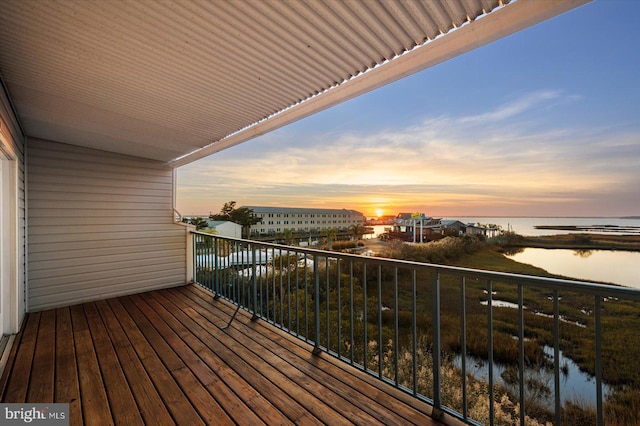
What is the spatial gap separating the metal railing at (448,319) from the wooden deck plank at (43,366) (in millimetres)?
1772

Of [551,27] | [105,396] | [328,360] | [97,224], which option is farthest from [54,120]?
[551,27]

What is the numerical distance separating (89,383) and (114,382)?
18 centimetres

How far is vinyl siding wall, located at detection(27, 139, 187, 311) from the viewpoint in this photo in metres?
3.75

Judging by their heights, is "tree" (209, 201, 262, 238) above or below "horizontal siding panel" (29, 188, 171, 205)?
below

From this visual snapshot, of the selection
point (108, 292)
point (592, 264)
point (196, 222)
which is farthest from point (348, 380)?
point (592, 264)

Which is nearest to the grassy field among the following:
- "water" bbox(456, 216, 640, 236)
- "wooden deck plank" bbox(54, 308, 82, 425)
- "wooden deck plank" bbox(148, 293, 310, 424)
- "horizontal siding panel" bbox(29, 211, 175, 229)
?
"water" bbox(456, 216, 640, 236)

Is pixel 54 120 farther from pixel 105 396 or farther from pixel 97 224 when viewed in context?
pixel 105 396

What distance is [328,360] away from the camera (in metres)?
2.41

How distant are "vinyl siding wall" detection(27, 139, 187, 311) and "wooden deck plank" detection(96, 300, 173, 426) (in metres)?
1.41

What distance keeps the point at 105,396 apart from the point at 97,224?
3186 millimetres

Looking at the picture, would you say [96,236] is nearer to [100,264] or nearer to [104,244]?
[104,244]

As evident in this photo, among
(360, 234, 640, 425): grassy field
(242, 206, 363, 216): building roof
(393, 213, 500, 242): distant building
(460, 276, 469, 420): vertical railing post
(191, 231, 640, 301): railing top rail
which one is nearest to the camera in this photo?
(191, 231, 640, 301): railing top rail
